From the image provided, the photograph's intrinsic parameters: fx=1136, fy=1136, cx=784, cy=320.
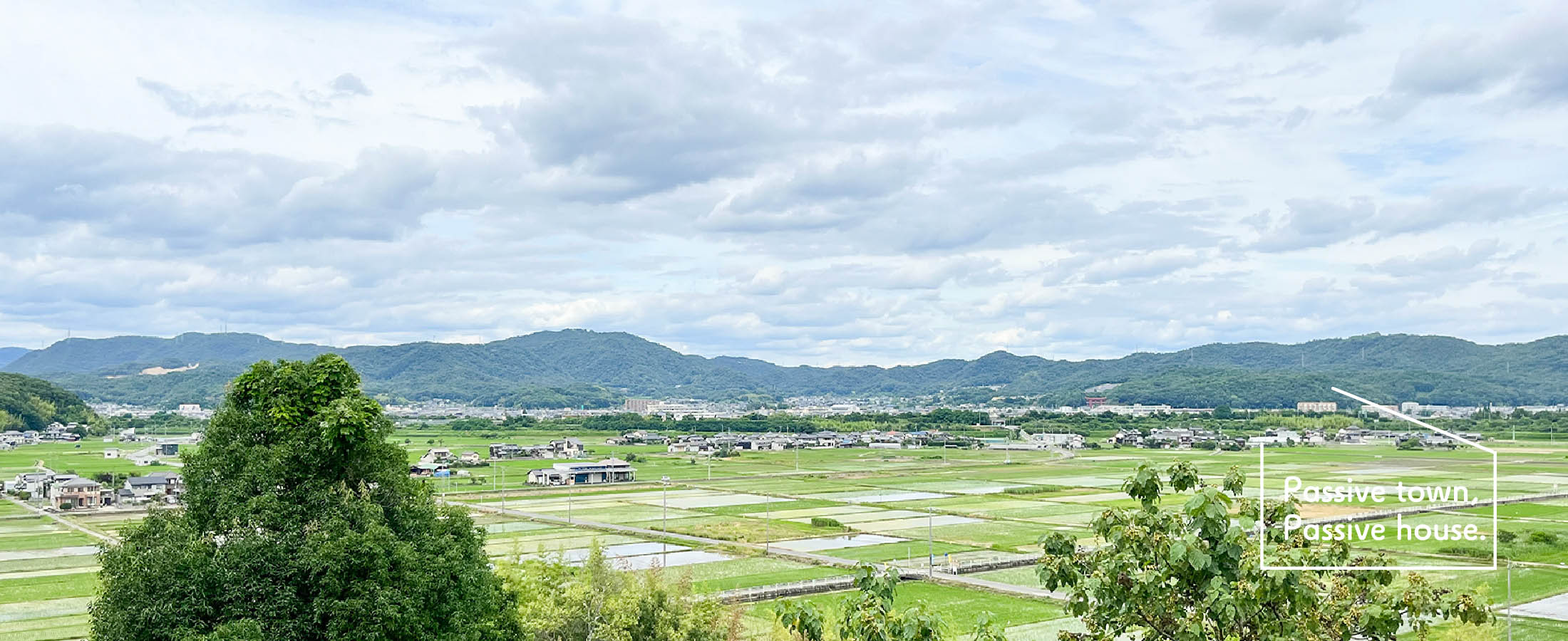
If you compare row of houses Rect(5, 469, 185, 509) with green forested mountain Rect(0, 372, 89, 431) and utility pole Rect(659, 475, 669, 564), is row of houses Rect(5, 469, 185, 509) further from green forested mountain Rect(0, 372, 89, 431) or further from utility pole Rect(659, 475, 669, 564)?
green forested mountain Rect(0, 372, 89, 431)

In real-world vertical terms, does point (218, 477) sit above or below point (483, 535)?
above

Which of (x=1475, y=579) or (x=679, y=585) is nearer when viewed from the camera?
(x=679, y=585)

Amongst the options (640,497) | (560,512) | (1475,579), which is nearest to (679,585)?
(1475,579)

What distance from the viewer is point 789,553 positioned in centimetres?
4081

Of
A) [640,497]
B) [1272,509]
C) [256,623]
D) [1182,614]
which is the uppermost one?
[1272,509]

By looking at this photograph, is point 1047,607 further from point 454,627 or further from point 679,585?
point 454,627

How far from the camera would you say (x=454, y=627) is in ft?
42.5

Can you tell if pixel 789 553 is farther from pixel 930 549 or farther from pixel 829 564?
pixel 930 549

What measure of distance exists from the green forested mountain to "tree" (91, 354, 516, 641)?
412 feet

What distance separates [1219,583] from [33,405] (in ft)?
476

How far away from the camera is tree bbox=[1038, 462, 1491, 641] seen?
279 inches

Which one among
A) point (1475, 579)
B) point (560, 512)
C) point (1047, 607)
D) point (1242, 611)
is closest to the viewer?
point (1242, 611)

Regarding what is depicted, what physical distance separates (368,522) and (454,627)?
1642 millimetres

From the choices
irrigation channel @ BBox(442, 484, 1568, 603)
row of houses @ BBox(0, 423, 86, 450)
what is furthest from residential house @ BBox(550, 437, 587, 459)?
row of houses @ BBox(0, 423, 86, 450)
